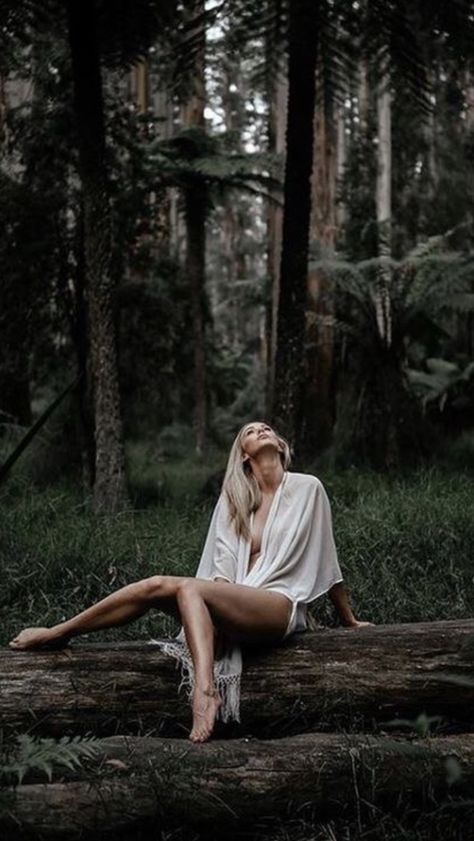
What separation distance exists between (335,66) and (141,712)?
6946mm

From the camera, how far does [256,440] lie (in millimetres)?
5367

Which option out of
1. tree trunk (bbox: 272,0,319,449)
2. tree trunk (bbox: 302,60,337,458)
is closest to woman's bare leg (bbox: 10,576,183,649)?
tree trunk (bbox: 272,0,319,449)

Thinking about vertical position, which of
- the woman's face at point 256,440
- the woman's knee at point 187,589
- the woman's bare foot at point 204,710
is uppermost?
the woman's face at point 256,440

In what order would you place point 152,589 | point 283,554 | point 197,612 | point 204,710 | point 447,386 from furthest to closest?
point 447,386 < point 283,554 < point 152,589 < point 197,612 < point 204,710

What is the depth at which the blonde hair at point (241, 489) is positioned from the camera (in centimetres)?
520

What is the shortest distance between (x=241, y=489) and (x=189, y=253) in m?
12.5

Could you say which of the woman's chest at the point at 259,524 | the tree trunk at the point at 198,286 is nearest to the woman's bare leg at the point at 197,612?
the woman's chest at the point at 259,524

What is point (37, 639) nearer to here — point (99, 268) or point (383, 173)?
point (99, 268)

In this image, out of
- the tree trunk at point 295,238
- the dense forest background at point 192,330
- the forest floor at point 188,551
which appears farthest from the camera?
the tree trunk at point 295,238

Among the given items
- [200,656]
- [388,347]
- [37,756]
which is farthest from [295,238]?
[37,756]

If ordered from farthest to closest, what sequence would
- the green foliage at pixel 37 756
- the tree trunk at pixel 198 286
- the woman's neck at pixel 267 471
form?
the tree trunk at pixel 198 286 → the woman's neck at pixel 267 471 → the green foliage at pixel 37 756

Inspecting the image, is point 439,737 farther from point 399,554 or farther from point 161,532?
point 161,532

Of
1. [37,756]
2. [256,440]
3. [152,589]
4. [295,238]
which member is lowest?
[37,756]

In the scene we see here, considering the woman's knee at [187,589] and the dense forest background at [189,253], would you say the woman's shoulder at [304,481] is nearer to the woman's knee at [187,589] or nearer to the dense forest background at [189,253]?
the woman's knee at [187,589]
